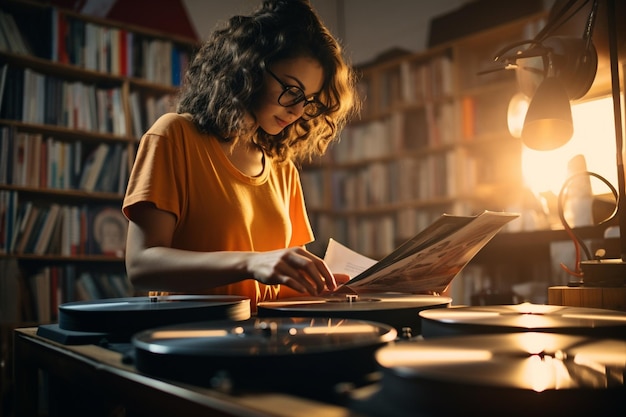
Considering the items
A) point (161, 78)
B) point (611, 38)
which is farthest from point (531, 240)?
point (161, 78)

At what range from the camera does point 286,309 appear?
670 mm

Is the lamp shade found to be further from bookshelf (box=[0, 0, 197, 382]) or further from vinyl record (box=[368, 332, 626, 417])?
bookshelf (box=[0, 0, 197, 382])

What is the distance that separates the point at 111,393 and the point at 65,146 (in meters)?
2.86

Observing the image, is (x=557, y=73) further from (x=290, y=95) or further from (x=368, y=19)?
(x=368, y=19)

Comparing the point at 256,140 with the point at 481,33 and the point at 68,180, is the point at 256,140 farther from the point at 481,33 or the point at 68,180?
the point at 481,33

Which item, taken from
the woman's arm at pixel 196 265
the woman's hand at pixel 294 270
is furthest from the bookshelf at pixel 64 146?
the woman's hand at pixel 294 270

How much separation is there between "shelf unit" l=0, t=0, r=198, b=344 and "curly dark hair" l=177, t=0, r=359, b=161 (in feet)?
6.31

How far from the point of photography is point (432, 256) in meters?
0.81

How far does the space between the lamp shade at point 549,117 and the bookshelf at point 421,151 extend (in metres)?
2.03

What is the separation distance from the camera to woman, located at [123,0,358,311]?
3.04 ft

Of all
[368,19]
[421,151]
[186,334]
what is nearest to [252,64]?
[186,334]

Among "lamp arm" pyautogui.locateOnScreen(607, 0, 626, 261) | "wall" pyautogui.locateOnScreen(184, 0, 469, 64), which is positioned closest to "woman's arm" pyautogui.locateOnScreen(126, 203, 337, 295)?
"lamp arm" pyautogui.locateOnScreen(607, 0, 626, 261)

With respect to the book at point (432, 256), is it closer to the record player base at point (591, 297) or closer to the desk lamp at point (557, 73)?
the record player base at point (591, 297)

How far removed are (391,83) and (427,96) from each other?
1.27 ft
